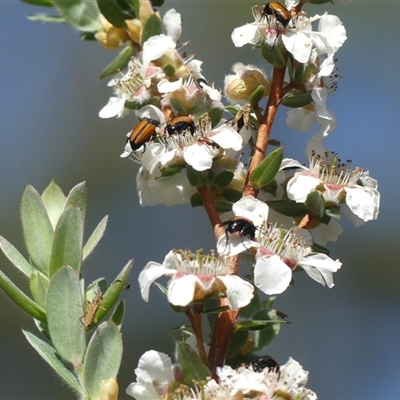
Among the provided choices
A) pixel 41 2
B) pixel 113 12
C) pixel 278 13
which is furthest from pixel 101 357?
pixel 41 2

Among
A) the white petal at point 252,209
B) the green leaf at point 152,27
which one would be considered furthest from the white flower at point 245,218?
the green leaf at point 152,27

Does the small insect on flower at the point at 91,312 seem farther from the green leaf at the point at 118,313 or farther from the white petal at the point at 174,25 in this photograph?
the white petal at the point at 174,25

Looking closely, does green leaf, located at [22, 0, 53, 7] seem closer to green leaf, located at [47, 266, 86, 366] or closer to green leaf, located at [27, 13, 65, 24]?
green leaf, located at [27, 13, 65, 24]

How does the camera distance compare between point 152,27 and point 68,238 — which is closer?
point 68,238

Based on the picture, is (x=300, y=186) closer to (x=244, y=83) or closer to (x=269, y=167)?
(x=269, y=167)

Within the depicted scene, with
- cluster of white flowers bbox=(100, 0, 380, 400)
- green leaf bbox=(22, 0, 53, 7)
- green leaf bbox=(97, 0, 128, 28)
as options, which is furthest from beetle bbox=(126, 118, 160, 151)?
green leaf bbox=(22, 0, 53, 7)

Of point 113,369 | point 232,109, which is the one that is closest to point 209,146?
point 232,109
